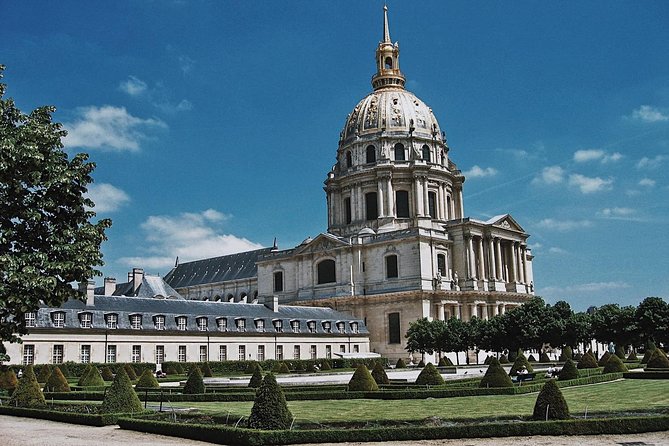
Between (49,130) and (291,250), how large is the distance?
6373 cm

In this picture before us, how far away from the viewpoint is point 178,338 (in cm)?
5350

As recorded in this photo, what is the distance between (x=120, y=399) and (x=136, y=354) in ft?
105

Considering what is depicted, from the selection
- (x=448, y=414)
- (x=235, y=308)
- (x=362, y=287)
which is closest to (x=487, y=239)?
(x=362, y=287)

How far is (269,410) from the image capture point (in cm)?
1611

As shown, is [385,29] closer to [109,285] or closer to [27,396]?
[109,285]

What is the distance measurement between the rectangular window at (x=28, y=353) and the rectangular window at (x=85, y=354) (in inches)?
128

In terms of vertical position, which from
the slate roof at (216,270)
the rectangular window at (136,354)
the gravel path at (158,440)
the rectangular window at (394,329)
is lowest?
the gravel path at (158,440)

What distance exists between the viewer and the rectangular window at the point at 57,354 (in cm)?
4644

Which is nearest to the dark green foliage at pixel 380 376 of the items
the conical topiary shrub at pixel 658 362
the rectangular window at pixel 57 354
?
the conical topiary shrub at pixel 658 362

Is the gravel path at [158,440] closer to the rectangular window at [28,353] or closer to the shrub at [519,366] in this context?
the shrub at [519,366]

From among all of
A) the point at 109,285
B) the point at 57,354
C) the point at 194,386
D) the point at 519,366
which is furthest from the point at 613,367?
the point at 109,285

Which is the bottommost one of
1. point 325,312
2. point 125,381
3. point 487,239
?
point 125,381

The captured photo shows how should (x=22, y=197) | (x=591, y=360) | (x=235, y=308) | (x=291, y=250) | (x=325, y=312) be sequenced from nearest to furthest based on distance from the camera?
(x=22, y=197), (x=591, y=360), (x=235, y=308), (x=325, y=312), (x=291, y=250)

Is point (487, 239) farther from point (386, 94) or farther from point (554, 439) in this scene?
point (554, 439)
